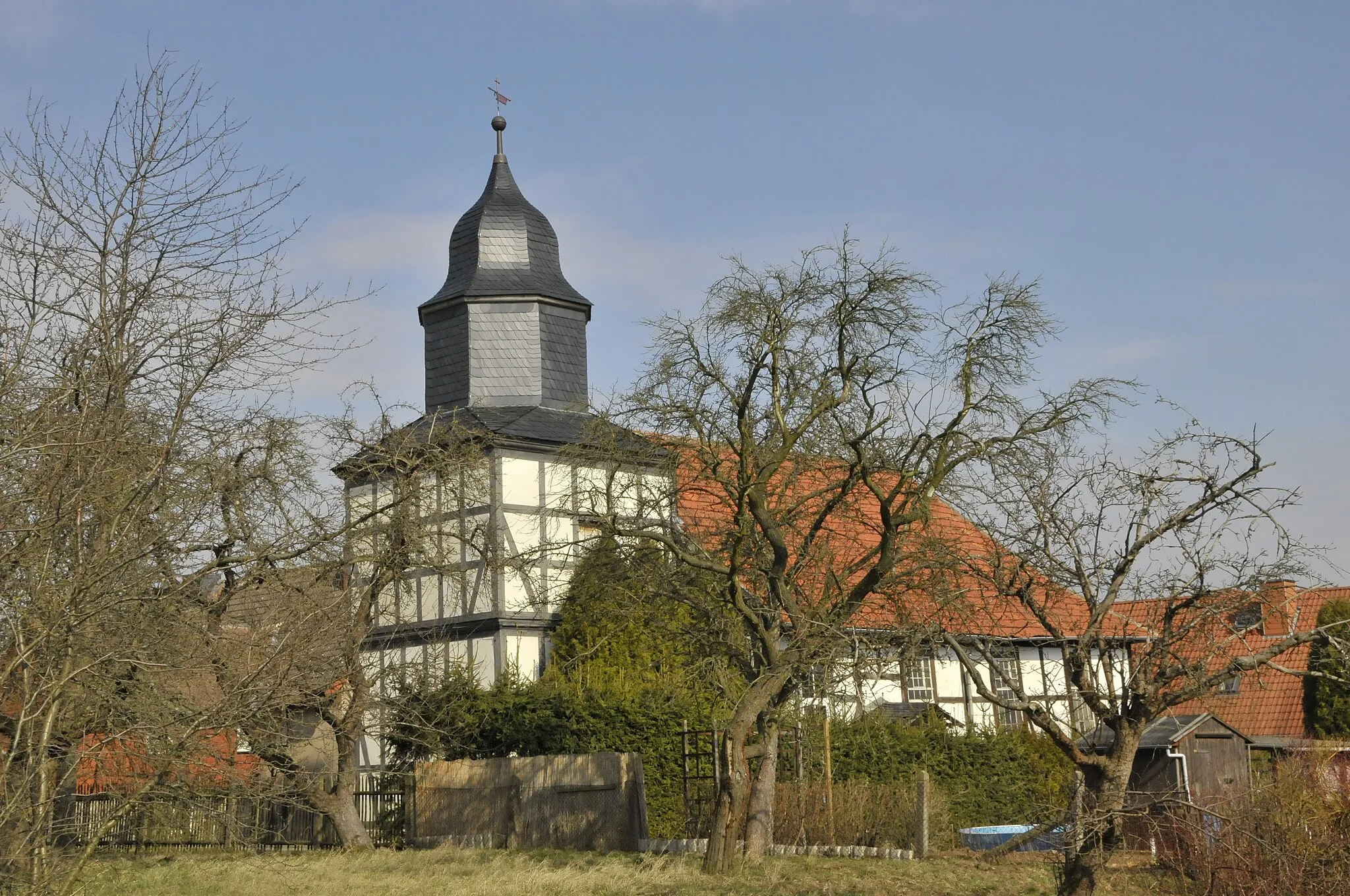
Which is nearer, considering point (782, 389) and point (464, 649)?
point (782, 389)

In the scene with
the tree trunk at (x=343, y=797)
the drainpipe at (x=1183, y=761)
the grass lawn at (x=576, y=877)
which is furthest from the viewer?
the drainpipe at (x=1183, y=761)

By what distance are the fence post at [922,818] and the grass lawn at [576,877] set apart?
0.35 m

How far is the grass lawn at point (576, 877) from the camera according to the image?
14.0 metres

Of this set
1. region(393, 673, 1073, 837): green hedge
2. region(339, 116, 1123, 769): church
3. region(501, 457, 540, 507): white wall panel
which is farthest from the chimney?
region(501, 457, 540, 507): white wall panel

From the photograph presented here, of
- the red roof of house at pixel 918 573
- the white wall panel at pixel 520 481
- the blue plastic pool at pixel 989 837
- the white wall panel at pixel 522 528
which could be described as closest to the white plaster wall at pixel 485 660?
the white wall panel at pixel 522 528

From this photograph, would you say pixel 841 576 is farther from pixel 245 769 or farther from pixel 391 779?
pixel 391 779

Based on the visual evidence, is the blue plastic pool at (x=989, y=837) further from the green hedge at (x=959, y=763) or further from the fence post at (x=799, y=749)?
the fence post at (x=799, y=749)

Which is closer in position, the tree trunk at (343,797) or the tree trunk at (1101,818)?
the tree trunk at (1101,818)

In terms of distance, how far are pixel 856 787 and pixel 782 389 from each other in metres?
6.01

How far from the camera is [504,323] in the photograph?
27688 mm

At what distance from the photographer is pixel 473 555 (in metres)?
25.1

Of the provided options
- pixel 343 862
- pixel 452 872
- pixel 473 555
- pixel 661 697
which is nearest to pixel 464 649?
pixel 473 555

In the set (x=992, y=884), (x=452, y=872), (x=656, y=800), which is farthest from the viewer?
(x=656, y=800)

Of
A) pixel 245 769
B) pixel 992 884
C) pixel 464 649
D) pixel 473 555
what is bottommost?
pixel 992 884
